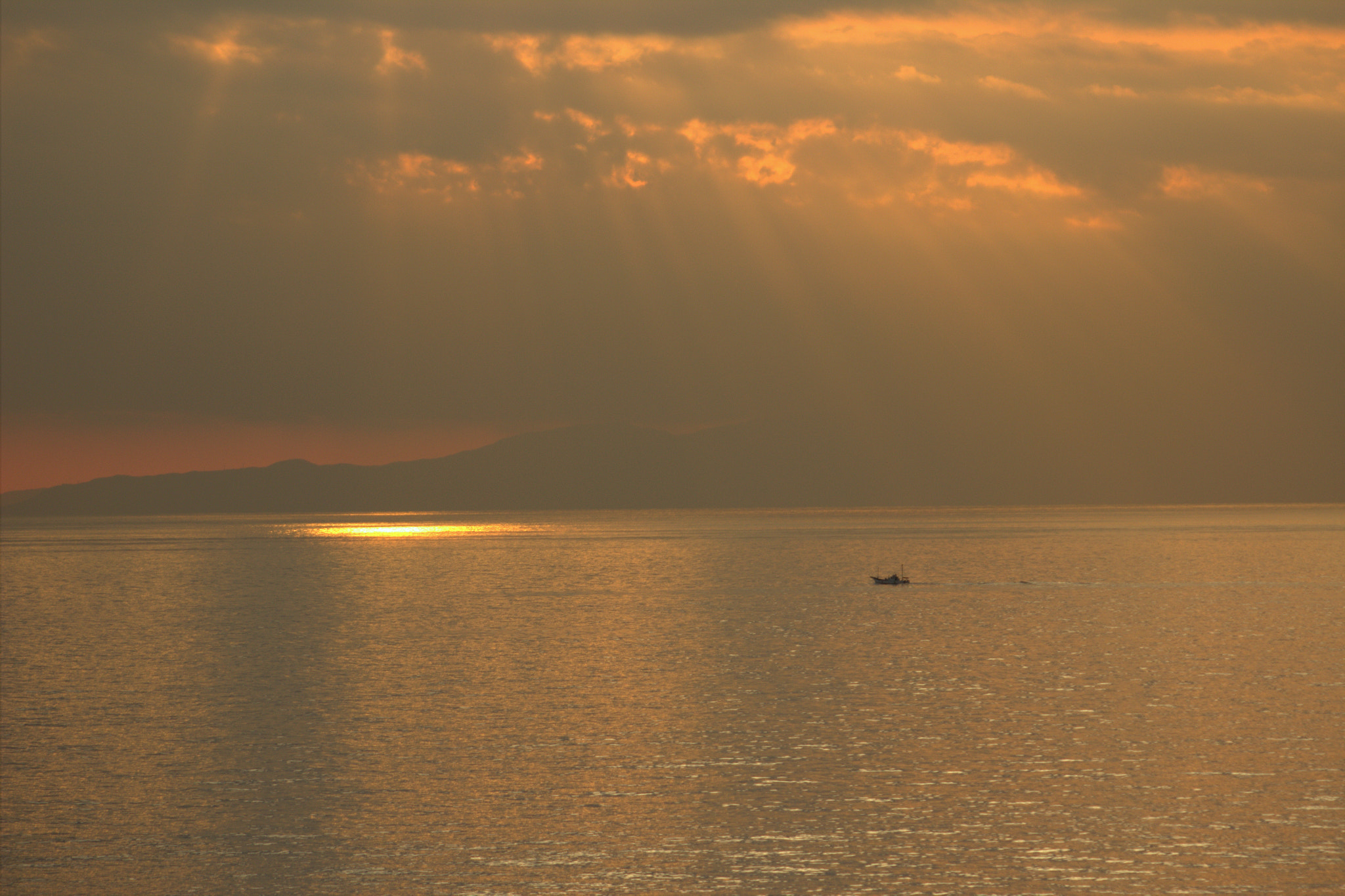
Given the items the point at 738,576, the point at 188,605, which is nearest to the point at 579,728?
the point at 188,605

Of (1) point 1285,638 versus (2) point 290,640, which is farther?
(2) point 290,640

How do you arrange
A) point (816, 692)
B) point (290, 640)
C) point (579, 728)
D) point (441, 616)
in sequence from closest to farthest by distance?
1. point (579, 728)
2. point (816, 692)
3. point (290, 640)
4. point (441, 616)

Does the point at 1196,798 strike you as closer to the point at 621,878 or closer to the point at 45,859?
the point at 621,878

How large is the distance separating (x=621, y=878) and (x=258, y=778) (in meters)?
15.3

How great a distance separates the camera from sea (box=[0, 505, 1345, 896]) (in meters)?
29.3

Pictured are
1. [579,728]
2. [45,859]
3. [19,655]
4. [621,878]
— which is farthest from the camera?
[19,655]

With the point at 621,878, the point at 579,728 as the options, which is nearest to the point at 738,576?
the point at 579,728

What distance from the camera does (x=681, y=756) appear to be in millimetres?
41125

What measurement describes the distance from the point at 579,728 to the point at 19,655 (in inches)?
1673

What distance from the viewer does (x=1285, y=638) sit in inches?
2987

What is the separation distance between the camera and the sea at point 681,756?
29266 mm

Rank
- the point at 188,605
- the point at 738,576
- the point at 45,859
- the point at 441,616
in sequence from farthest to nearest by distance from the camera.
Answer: the point at 738,576 < the point at 188,605 < the point at 441,616 < the point at 45,859

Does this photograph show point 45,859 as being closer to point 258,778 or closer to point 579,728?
point 258,778

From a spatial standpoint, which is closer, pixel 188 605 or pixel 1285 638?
pixel 1285 638
